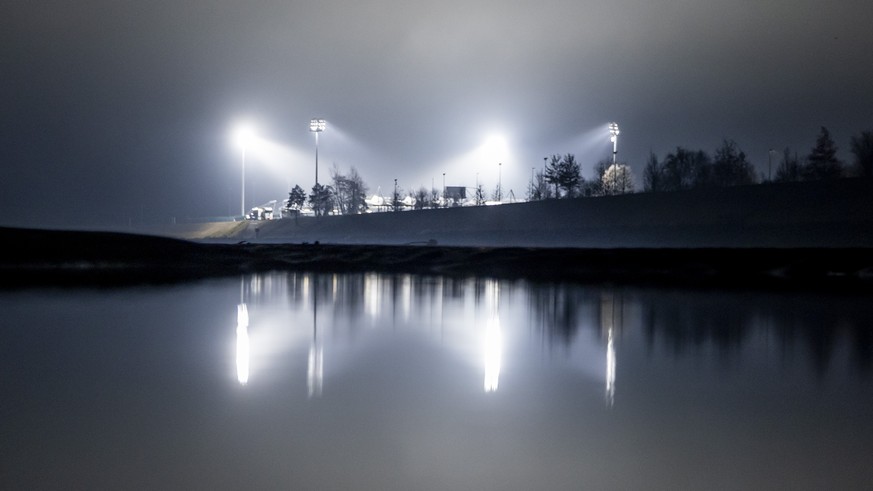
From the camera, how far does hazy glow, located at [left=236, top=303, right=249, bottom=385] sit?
6.98 metres

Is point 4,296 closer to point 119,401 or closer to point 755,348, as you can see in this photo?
point 119,401

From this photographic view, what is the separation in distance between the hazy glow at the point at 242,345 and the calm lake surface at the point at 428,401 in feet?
0.13

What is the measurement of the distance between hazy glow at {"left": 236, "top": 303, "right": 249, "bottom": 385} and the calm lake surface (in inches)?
1.6

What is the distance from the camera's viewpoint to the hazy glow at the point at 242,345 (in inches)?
275

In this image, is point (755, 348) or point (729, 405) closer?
point (729, 405)

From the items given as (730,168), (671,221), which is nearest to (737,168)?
(730,168)

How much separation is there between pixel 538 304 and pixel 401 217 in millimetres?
47344

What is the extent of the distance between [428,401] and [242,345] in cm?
331

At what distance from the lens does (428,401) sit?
241 inches

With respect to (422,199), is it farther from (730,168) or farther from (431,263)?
(431,263)

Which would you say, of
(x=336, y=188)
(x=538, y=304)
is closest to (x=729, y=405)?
(x=538, y=304)

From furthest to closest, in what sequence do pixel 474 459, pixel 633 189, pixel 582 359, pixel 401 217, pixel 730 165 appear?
pixel 633 189
pixel 730 165
pixel 401 217
pixel 582 359
pixel 474 459

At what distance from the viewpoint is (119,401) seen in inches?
232

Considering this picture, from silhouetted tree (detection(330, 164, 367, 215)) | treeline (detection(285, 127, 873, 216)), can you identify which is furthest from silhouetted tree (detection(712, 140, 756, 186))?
silhouetted tree (detection(330, 164, 367, 215))
